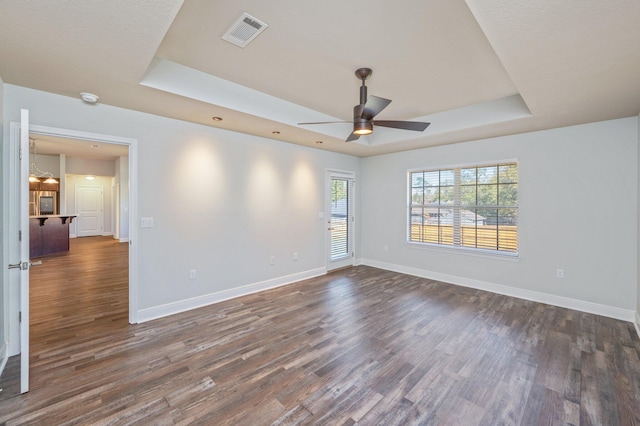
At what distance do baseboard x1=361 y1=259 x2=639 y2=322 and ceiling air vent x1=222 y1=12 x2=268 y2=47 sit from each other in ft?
15.9

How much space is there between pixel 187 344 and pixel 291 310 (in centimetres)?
134

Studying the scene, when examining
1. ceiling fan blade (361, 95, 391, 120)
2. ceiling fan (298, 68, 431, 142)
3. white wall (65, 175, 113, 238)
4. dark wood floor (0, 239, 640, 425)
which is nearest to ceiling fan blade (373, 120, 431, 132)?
ceiling fan (298, 68, 431, 142)

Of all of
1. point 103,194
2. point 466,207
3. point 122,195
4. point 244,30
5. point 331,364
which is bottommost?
point 331,364

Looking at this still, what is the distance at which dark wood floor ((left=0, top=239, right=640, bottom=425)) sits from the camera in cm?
195

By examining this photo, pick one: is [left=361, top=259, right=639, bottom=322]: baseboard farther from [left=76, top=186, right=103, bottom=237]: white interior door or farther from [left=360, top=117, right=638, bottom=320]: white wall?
[left=76, top=186, right=103, bottom=237]: white interior door

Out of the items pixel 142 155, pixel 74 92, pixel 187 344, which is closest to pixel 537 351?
pixel 187 344

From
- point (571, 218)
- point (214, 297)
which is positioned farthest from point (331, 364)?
point (571, 218)

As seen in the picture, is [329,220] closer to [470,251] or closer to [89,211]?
[470,251]

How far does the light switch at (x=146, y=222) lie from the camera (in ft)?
11.3

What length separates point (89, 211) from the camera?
35.4ft

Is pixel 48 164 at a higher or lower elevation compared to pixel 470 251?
higher

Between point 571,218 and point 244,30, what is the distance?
4739 mm

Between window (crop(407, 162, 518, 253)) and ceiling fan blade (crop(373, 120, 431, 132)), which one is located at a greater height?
ceiling fan blade (crop(373, 120, 431, 132))

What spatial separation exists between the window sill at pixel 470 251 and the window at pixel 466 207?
0.28 feet
